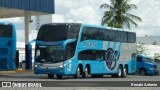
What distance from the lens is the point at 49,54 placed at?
28172 millimetres

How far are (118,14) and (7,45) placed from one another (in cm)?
3154

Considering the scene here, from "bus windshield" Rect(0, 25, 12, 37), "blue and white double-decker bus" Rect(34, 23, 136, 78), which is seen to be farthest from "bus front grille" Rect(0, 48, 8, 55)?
"blue and white double-decker bus" Rect(34, 23, 136, 78)

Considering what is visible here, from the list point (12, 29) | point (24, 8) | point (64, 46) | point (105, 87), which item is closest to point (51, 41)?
point (64, 46)

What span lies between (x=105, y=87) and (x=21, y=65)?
26.7m

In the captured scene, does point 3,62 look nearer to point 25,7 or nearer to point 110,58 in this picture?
point 110,58

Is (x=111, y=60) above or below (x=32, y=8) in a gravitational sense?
below

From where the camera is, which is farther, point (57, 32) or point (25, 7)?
point (25, 7)

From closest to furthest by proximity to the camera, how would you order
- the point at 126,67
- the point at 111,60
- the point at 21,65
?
the point at 111,60, the point at 126,67, the point at 21,65

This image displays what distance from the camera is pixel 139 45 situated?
6756cm

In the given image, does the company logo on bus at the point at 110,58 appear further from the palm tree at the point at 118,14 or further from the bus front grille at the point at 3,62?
the palm tree at the point at 118,14

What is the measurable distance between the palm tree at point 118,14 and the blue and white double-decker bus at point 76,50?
82.7 feet

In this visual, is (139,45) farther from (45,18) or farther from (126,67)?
(126,67)

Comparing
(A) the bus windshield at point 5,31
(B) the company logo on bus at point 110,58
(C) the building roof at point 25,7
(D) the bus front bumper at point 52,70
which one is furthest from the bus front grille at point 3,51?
(C) the building roof at point 25,7

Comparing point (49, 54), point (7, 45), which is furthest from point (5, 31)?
point (49, 54)
